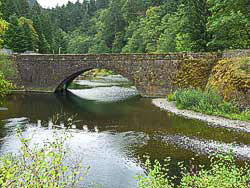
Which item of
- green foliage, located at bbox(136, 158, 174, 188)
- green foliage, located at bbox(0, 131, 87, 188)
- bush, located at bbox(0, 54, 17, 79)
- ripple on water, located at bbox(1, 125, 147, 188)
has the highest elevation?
bush, located at bbox(0, 54, 17, 79)

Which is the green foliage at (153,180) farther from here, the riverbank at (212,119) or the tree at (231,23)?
the tree at (231,23)

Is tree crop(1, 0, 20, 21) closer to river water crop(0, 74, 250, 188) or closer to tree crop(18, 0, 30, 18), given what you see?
tree crop(18, 0, 30, 18)

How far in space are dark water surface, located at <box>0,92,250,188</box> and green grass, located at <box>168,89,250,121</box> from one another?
217 cm

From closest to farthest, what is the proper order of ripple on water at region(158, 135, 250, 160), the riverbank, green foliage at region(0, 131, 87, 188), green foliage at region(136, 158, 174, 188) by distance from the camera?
green foliage at region(0, 131, 87, 188) < green foliage at region(136, 158, 174, 188) < ripple on water at region(158, 135, 250, 160) < the riverbank

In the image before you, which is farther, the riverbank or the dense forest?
the dense forest

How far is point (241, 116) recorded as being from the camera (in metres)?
19.3

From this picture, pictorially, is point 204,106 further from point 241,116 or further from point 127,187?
point 127,187

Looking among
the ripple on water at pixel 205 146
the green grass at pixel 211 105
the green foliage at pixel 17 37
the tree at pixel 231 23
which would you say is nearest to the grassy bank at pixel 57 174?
the ripple on water at pixel 205 146

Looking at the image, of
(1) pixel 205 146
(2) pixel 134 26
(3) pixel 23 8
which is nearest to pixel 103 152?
(1) pixel 205 146

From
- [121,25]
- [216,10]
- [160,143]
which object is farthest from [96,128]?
[121,25]

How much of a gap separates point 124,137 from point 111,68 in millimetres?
16503

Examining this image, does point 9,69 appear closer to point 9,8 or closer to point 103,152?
point 103,152

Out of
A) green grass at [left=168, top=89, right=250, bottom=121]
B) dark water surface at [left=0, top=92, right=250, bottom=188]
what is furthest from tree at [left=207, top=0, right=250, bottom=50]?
dark water surface at [left=0, top=92, right=250, bottom=188]

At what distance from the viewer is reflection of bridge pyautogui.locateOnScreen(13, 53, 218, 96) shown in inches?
1177
